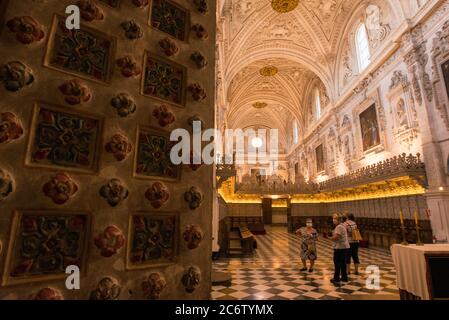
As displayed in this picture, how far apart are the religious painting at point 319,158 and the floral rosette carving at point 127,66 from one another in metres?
20.5

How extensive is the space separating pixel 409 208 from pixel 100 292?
40.4ft

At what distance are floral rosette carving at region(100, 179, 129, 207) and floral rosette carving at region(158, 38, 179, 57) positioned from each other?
2.95ft

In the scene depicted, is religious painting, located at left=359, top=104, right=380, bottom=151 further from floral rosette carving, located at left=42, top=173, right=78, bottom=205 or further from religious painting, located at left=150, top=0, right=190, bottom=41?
floral rosette carving, located at left=42, top=173, right=78, bottom=205

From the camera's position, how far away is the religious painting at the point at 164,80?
57.0 inches

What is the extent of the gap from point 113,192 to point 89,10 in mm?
992

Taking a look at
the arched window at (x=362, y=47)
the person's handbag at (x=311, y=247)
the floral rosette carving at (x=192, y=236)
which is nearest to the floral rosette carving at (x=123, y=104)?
the floral rosette carving at (x=192, y=236)

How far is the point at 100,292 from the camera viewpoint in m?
1.07

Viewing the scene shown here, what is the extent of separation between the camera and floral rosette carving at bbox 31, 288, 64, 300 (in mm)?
962

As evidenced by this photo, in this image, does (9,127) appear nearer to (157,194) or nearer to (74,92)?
(74,92)

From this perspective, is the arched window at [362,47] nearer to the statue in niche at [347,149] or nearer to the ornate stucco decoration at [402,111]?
the ornate stucco decoration at [402,111]

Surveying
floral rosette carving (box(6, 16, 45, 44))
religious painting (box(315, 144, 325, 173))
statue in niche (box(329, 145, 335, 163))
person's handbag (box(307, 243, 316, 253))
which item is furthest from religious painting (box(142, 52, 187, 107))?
religious painting (box(315, 144, 325, 173))

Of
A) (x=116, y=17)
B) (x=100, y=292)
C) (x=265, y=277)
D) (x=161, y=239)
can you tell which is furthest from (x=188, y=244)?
(x=265, y=277)

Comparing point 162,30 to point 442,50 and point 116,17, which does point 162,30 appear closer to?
point 116,17

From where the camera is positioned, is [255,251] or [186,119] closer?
[186,119]
